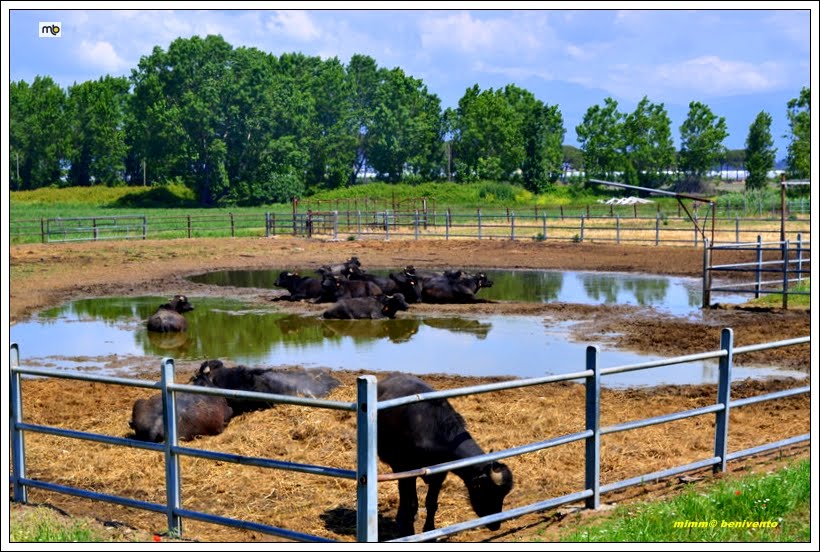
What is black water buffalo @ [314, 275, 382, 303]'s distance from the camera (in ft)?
71.1

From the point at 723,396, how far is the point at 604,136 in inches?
3771

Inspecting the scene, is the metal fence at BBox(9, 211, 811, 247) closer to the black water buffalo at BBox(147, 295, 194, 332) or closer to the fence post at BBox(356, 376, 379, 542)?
the black water buffalo at BBox(147, 295, 194, 332)

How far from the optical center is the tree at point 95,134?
88250 millimetres

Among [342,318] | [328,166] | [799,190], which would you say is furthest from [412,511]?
[328,166]

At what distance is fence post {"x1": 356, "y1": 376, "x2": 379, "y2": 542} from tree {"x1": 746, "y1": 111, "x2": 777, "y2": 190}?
94.9 metres

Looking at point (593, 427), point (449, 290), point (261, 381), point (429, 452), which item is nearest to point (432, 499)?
point (429, 452)

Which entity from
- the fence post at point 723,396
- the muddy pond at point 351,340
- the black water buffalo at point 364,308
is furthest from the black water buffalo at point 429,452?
the black water buffalo at point 364,308

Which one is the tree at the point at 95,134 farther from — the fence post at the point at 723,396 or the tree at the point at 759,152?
the fence post at the point at 723,396

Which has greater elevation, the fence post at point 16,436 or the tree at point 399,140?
the tree at point 399,140

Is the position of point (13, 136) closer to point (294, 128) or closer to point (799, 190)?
point (294, 128)

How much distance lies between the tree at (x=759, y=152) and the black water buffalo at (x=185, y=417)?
3590 inches

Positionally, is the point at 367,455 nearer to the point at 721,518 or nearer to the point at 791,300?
the point at 721,518

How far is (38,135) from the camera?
83938 millimetres

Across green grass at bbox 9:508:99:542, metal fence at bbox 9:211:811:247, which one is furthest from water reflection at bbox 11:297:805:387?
metal fence at bbox 9:211:811:247
